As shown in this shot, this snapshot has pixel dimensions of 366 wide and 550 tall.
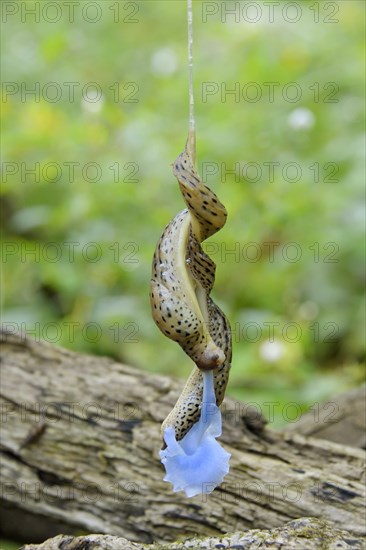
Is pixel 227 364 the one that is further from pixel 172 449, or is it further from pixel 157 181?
pixel 157 181

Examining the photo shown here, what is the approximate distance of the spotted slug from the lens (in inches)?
54.3

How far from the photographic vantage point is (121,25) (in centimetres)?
609

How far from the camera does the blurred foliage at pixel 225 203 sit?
3.49m

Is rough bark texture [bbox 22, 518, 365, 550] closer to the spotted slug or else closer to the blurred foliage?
the spotted slug

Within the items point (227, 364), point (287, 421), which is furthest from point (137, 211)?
point (227, 364)

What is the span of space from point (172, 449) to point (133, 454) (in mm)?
745

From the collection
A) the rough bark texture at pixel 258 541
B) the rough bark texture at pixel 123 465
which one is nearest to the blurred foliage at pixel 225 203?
the rough bark texture at pixel 123 465

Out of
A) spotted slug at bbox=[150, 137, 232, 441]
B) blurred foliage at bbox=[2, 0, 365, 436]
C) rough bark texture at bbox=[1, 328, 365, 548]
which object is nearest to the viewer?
spotted slug at bbox=[150, 137, 232, 441]

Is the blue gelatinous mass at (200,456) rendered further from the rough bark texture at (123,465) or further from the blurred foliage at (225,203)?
the blurred foliage at (225,203)

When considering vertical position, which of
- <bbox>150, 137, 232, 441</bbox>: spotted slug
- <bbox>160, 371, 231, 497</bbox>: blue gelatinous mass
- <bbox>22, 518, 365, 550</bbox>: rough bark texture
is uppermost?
<bbox>150, 137, 232, 441</bbox>: spotted slug

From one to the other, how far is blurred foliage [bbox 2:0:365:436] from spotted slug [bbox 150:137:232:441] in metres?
1.84

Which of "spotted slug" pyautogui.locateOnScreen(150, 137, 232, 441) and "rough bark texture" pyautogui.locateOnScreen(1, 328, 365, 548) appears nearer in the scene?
"spotted slug" pyautogui.locateOnScreen(150, 137, 232, 441)

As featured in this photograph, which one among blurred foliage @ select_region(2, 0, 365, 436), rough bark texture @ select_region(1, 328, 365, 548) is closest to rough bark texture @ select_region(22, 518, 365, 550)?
rough bark texture @ select_region(1, 328, 365, 548)

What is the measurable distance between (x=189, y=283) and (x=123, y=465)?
90 cm
